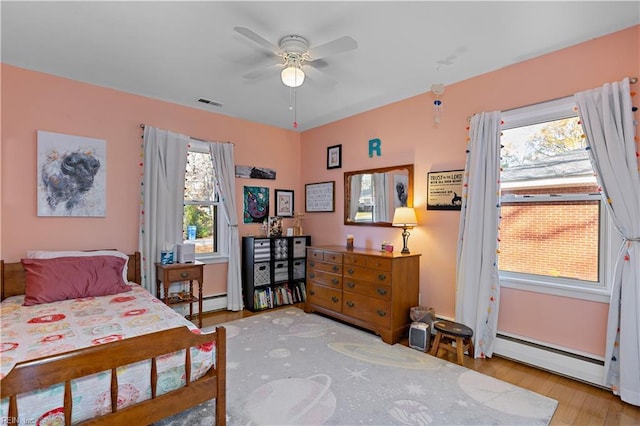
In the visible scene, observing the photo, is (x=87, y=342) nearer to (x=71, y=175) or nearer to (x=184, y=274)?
(x=184, y=274)

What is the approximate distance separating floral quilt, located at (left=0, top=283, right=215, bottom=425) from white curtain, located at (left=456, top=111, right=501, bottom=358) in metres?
2.31

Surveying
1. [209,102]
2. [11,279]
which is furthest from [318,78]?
[11,279]

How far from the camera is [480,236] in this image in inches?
113

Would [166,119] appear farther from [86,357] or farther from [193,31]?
[86,357]

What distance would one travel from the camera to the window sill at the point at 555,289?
2363 mm

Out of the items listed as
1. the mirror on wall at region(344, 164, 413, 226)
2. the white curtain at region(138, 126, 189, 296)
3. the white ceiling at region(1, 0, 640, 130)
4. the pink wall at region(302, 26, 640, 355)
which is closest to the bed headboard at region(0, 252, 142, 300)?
the white curtain at region(138, 126, 189, 296)

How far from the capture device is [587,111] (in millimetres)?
2363

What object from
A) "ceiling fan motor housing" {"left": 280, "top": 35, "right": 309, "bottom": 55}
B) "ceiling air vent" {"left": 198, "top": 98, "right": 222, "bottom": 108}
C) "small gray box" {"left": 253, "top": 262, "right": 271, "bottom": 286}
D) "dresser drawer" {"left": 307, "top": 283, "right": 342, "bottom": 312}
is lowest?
"dresser drawer" {"left": 307, "top": 283, "right": 342, "bottom": 312}

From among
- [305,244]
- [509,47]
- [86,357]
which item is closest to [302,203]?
[305,244]

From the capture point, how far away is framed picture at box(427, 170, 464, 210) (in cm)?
315

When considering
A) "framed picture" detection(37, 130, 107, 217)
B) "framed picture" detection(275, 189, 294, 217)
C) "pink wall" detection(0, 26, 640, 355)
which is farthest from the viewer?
"framed picture" detection(275, 189, 294, 217)

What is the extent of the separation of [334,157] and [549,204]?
2639 mm

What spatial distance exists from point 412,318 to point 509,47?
8.45 ft

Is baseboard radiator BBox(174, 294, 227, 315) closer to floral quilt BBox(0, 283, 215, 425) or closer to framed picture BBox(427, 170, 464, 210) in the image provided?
floral quilt BBox(0, 283, 215, 425)
